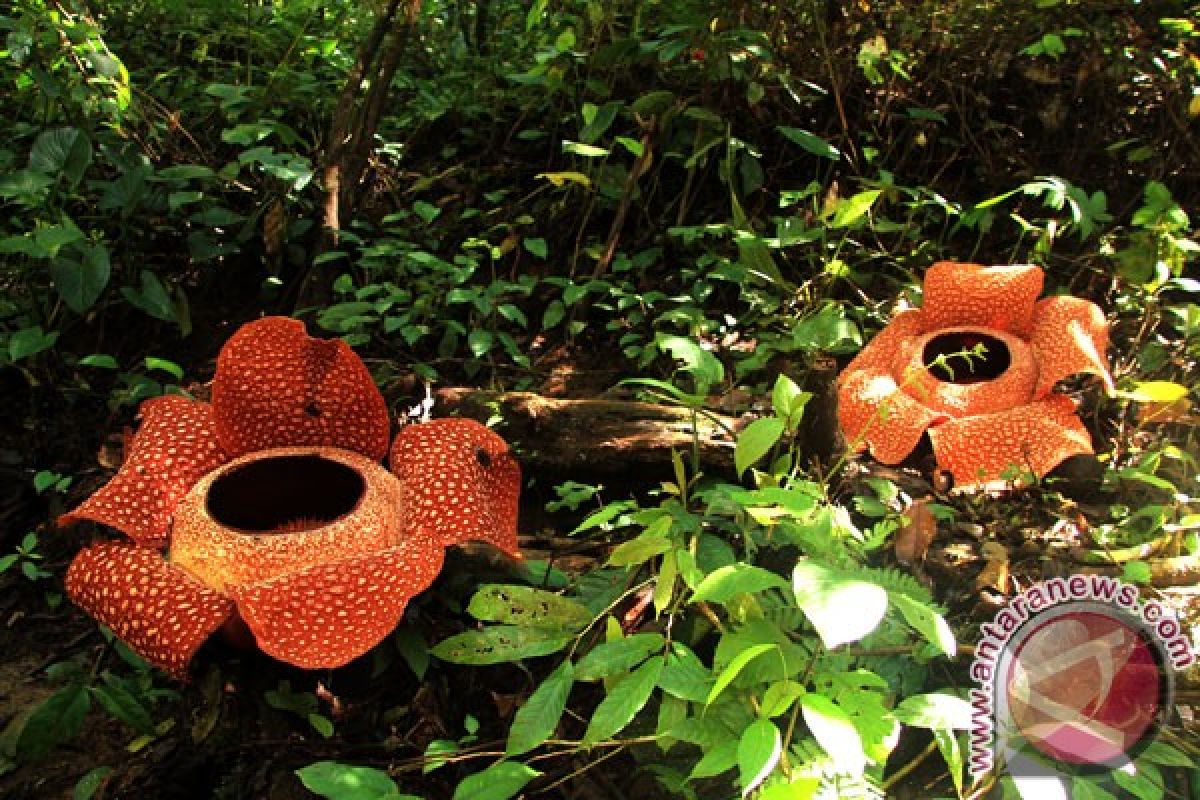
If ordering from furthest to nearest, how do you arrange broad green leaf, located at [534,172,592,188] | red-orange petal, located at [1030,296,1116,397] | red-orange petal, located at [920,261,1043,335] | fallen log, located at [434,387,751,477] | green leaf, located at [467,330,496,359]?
broad green leaf, located at [534,172,592,188], green leaf, located at [467,330,496,359], red-orange petal, located at [920,261,1043,335], red-orange petal, located at [1030,296,1116,397], fallen log, located at [434,387,751,477]

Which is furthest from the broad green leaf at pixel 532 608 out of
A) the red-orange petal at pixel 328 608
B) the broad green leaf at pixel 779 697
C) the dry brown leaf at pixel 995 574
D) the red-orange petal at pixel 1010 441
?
the red-orange petal at pixel 1010 441

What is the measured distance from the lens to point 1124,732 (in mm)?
1451

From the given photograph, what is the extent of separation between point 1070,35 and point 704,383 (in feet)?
7.72

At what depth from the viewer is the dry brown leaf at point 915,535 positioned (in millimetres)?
1962

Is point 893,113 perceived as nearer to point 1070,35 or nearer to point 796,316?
point 1070,35

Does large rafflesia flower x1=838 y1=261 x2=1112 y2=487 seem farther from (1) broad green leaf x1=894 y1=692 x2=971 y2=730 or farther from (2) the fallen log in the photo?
(1) broad green leaf x1=894 y1=692 x2=971 y2=730

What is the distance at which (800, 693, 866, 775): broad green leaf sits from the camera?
1.10 metres

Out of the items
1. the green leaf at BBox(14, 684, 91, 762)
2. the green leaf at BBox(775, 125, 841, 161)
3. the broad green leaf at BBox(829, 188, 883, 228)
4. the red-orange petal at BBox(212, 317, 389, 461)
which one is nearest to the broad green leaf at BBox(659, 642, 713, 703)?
the red-orange petal at BBox(212, 317, 389, 461)

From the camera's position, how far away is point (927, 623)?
3.86ft

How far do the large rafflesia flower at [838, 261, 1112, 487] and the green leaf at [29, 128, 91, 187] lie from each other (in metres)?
2.18

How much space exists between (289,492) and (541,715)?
2.60 feet

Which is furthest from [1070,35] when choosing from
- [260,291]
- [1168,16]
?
[260,291]

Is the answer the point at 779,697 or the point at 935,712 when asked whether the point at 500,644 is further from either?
the point at 935,712

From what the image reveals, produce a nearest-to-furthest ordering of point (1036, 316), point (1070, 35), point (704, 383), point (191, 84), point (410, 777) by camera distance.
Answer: point (410, 777)
point (704, 383)
point (1036, 316)
point (1070, 35)
point (191, 84)
